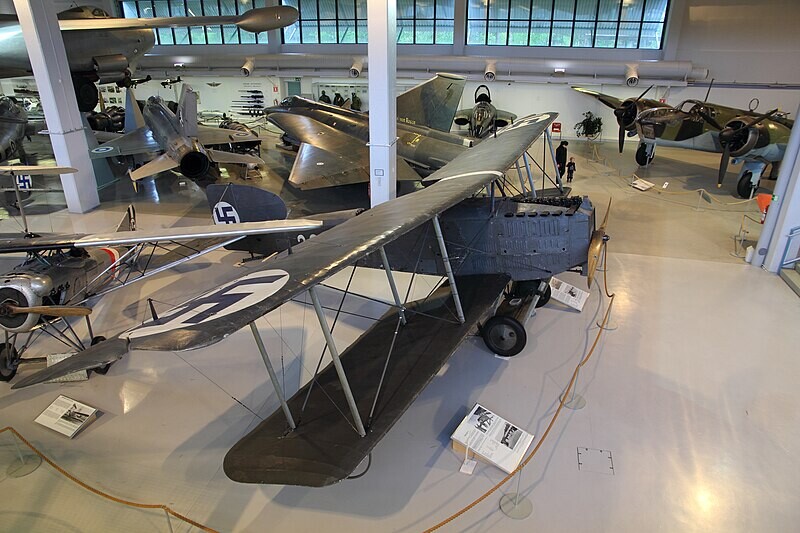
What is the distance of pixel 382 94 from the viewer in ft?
27.4

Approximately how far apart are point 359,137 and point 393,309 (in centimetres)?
699

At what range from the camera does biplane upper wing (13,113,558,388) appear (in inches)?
95.5

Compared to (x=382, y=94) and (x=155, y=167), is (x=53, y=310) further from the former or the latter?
(x=155, y=167)

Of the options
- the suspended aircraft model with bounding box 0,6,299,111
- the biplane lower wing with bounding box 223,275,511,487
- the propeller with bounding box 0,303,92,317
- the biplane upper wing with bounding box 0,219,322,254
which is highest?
the suspended aircraft model with bounding box 0,6,299,111

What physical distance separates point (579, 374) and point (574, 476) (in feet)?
5.33

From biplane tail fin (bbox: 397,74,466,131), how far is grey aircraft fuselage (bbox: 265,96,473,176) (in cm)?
104

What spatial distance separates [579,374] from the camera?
575 cm

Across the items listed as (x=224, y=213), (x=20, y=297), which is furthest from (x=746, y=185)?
(x=20, y=297)

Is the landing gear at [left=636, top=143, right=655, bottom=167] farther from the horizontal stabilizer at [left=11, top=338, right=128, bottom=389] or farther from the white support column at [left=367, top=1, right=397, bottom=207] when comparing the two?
the horizontal stabilizer at [left=11, top=338, right=128, bottom=389]

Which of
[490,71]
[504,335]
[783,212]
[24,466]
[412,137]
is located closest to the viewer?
[24,466]

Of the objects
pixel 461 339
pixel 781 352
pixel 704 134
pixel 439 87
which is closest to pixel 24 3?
pixel 439 87

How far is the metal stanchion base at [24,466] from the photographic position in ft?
14.3

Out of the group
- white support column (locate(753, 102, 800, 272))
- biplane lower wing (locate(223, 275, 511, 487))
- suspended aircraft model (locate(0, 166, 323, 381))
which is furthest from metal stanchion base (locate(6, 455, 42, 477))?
white support column (locate(753, 102, 800, 272))

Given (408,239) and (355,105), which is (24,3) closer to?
(408,239)
